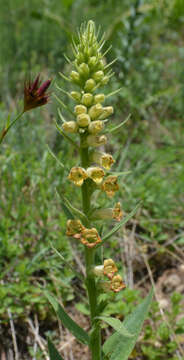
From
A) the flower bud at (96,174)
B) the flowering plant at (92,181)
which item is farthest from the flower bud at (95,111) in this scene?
the flower bud at (96,174)

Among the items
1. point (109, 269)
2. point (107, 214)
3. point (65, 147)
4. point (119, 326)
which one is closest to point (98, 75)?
point (107, 214)

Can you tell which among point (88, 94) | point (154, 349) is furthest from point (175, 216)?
point (88, 94)

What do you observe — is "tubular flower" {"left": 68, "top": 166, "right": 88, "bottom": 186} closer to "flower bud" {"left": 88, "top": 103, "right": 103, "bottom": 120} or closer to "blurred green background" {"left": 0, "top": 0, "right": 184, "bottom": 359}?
"flower bud" {"left": 88, "top": 103, "right": 103, "bottom": 120}

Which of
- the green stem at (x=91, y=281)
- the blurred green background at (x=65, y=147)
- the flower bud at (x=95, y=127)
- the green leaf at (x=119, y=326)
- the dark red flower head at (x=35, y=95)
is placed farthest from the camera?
the blurred green background at (x=65, y=147)

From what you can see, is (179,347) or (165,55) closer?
(179,347)

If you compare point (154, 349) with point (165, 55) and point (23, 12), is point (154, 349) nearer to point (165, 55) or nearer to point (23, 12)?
point (165, 55)

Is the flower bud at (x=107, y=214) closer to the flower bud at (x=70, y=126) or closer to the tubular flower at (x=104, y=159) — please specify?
the tubular flower at (x=104, y=159)

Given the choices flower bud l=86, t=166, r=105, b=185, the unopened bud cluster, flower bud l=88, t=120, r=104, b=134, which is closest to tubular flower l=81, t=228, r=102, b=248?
the unopened bud cluster
